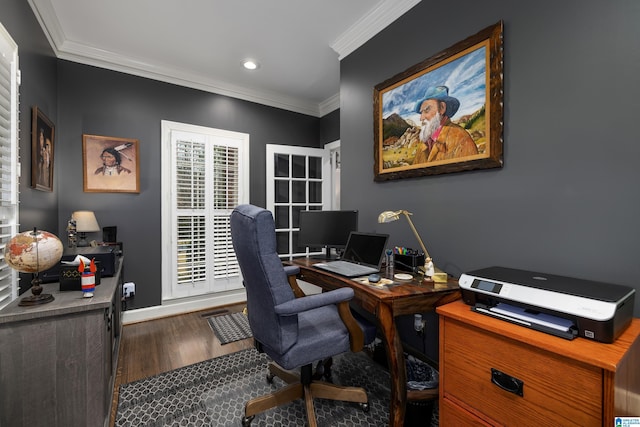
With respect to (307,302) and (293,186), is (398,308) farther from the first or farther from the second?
(293,186)

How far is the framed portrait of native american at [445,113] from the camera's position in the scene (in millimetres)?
1642

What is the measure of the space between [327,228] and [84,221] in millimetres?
2283

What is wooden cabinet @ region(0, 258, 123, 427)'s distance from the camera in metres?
1.29

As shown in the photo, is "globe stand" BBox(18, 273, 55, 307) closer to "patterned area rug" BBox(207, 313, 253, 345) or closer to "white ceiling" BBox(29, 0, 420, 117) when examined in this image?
"patterned area rug" BBox(207, 313, 253, 345)

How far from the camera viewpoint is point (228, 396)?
1.85m

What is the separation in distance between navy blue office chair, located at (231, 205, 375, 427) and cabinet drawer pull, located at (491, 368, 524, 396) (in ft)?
2.11

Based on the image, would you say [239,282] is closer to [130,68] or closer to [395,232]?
[395,232]

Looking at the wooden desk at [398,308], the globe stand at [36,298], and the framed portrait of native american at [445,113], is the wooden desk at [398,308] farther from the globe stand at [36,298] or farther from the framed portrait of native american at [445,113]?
the globe stand at [36,298]

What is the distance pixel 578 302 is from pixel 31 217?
3.24m

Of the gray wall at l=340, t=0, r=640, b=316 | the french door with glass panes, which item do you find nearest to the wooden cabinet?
the gray wall at l=340, t=0, r=640, b=316

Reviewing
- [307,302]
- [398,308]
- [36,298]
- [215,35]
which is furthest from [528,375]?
[215,35]

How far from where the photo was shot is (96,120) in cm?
296

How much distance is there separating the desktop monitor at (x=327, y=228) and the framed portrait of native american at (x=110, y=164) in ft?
6.65

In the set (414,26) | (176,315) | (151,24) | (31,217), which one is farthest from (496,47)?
(176,315)
